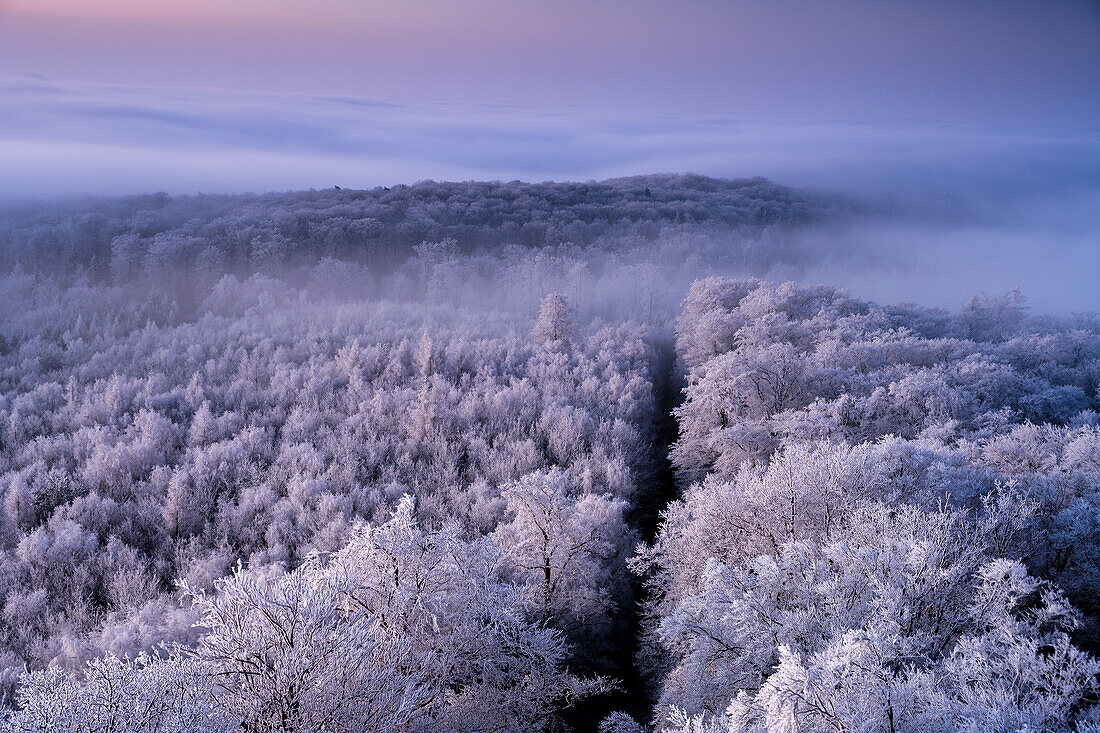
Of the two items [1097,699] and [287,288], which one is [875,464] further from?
[287,288]

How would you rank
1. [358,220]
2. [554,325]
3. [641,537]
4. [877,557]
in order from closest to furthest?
[877,557]
[641,537]
[554,325]
[358,220]

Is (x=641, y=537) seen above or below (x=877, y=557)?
below

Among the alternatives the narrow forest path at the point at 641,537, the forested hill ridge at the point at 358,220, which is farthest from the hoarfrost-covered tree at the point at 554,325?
the forested hill ridge at the point at 358,220

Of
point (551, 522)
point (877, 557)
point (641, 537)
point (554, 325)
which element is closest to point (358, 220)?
point (554, 325)

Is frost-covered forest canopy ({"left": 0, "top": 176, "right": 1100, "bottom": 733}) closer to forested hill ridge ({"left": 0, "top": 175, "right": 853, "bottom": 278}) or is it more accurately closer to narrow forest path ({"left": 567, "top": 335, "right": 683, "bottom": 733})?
narrow forest path ({"left": 567, "top": 335, "right": 683, "bottom": 733})

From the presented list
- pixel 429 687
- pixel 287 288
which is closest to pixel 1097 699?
pixel 429 687

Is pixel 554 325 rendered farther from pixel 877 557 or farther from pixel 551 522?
pixel 877 557

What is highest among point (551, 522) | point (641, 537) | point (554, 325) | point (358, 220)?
point (358, 220)
